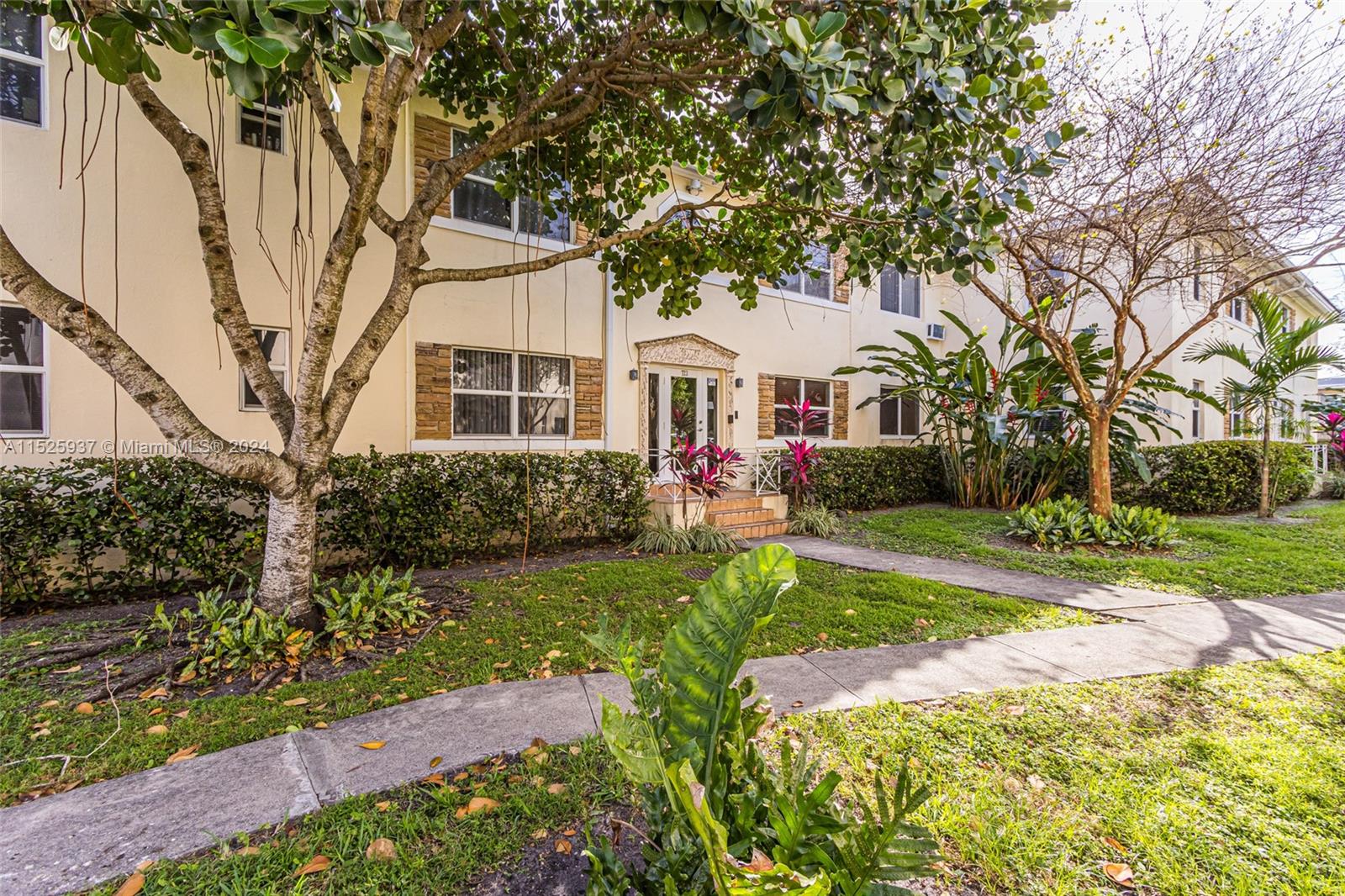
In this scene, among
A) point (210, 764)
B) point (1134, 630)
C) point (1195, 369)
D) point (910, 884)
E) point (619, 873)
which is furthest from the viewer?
point (1195, 369)

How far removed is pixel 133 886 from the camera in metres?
1.80

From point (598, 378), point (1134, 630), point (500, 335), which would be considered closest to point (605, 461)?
point (598, 378)

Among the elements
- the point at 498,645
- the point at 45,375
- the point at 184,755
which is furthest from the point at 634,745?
the point at 45,375

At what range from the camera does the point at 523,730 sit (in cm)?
284

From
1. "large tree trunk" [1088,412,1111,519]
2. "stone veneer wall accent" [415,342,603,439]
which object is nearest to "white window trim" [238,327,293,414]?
"stone veneer wall accent" [415,342,603,439]

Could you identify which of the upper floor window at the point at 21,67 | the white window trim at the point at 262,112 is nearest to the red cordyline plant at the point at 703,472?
the white window trim at the point at 262,112

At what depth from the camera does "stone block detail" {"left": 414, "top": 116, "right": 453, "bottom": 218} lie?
24.5 feet

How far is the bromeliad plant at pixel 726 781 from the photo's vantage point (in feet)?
4.36

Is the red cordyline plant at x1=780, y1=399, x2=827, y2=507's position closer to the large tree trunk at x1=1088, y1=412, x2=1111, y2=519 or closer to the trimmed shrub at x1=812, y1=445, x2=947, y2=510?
the trimmed shrub at x1=812, y1=445, x2=947, y2=510

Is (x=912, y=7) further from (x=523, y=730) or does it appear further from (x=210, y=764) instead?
(x=210, y=764)

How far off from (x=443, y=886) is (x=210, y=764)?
1550mm

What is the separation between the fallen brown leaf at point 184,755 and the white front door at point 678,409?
280 inches

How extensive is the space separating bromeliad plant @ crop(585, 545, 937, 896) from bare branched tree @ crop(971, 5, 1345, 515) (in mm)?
7061

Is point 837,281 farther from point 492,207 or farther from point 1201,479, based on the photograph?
point 1201,479
